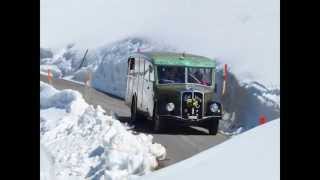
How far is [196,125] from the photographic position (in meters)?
5.46

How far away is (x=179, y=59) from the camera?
5.46m

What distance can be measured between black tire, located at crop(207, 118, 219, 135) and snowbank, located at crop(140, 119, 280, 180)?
0.11 metres

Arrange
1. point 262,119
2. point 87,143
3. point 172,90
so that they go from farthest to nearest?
point 262,119
point 172,90
point 87,143

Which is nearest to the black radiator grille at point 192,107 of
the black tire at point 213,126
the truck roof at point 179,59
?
the black tire at point 213,126

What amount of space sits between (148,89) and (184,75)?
32 cm

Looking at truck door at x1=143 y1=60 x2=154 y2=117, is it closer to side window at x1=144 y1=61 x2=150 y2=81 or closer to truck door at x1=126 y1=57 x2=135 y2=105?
side window at x1=144 y1=61 x2=150 y2=81

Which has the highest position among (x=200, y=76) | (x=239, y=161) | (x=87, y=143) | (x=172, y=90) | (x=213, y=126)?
(x=200, y=76)

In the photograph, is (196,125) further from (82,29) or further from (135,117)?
(82,29)

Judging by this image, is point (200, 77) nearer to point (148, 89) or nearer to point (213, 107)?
point (213, 107)

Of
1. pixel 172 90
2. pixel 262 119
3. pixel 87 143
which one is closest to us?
pixel 87 143

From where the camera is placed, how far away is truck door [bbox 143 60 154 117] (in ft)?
17.7

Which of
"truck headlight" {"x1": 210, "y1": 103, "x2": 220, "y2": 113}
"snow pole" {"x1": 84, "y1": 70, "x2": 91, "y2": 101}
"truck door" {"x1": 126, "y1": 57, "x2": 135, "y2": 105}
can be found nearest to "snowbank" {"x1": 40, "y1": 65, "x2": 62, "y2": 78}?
"snow pole" {"x1": 84, "y1": 70, "x2": 91, "y2": 101}

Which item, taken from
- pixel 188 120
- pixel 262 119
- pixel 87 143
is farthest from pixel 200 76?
pixel 87 143

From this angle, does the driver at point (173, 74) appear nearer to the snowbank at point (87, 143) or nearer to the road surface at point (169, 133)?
the road surface at point (169, 133)
